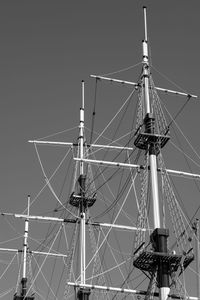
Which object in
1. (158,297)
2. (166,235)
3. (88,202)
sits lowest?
(158,297)

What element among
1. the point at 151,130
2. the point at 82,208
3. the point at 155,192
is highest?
the point at 82,208

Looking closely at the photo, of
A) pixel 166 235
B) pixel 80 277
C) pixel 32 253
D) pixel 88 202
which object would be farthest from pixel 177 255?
pixel 32 253

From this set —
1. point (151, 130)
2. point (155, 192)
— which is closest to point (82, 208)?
point (151, 130)

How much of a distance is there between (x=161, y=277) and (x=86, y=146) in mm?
29632

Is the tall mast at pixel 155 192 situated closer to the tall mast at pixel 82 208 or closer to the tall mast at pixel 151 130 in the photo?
the tall mast at pixel 151 130

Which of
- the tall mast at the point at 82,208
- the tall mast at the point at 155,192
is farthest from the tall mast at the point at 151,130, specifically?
the tall mast at the point at 82,208

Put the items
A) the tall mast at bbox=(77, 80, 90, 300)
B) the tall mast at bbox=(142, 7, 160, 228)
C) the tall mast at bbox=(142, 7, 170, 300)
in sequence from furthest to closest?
the tall mast at bbox=(77, 80, 90, 300) → the tall mast at bbox=(142, 7, 160, 228) → the tall mast at bbox=(142, 7, 170, 300)

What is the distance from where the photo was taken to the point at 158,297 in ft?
136

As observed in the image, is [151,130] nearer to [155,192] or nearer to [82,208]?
[155,192]

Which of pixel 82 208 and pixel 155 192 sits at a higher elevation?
pixel 82 208

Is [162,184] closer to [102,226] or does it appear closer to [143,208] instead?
[143,208]

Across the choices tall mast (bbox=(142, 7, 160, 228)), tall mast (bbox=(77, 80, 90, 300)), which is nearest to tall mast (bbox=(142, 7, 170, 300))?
tall mast (bbox=(142, 7, 160, 228))

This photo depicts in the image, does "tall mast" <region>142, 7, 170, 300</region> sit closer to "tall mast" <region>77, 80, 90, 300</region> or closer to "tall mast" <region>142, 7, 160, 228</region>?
"tall mast" <region>142, 7, 160, 228</region>

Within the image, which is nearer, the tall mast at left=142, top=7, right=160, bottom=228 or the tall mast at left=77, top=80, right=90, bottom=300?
the tall mast at left=142, top=7, right=160, bottom=228
